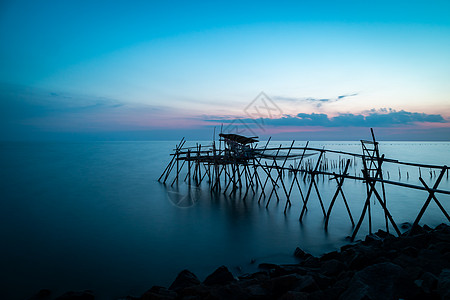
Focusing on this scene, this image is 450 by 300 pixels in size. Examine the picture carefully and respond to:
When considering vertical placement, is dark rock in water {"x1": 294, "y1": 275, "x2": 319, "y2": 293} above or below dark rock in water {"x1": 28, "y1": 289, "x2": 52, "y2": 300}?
above

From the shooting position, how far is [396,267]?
3650 millimetres

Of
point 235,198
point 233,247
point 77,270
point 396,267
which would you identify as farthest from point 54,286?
point 235,198

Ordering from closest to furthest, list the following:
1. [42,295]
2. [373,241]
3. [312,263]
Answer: [42,295], [312,263], [373,241]

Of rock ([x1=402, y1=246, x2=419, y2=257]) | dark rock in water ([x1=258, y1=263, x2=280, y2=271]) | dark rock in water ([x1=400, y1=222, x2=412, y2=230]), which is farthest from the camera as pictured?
dark rock in water ([x1=400, y1=222, x2=412, y2=230])

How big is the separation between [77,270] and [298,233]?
6.60 meters

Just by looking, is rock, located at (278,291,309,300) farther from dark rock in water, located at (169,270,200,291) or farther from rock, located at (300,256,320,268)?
rock, located at (300,256,320,268)

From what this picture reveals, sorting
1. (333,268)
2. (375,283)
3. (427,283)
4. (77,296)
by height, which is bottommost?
(77,296)

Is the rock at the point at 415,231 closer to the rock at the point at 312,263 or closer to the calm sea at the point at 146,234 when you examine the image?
the calm sea at the point at 146,234

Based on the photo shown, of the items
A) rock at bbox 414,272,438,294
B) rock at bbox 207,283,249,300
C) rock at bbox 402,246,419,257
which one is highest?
rock at bbox 414,272,438,294

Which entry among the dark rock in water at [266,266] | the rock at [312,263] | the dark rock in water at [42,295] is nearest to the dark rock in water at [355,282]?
the rock at [312,263]

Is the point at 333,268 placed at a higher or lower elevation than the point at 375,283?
lower

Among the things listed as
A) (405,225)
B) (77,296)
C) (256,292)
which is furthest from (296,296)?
(405,225)

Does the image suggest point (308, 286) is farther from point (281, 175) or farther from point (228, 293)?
point (281, 175)

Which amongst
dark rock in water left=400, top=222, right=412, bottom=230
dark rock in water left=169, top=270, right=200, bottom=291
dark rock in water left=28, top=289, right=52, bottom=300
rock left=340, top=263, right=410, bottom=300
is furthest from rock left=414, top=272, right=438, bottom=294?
dark rock in water left=400, top=222, right=412, bottom=230
